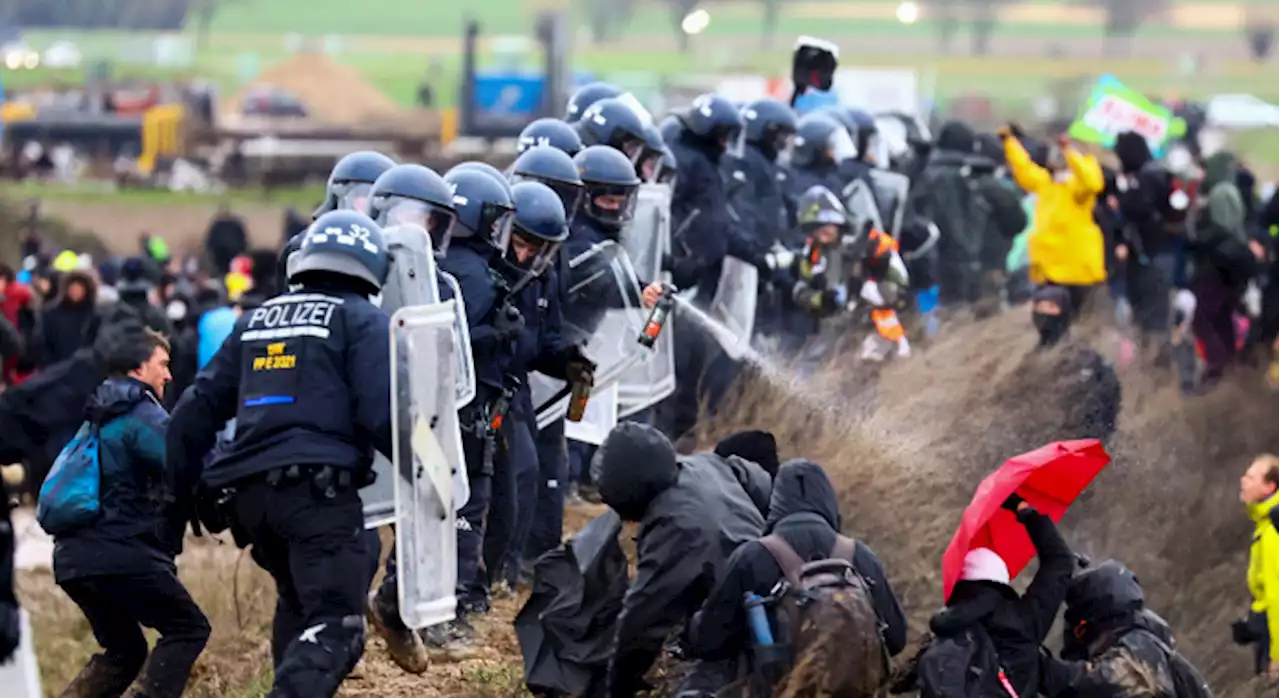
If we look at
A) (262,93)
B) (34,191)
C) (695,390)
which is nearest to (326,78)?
(262,93)

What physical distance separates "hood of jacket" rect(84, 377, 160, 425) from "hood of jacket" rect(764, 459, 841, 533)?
7.97ft

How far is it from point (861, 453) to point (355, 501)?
597 cm

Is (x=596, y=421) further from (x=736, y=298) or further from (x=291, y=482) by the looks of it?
(x=291, y=482)

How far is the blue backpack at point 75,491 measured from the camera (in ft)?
28.5

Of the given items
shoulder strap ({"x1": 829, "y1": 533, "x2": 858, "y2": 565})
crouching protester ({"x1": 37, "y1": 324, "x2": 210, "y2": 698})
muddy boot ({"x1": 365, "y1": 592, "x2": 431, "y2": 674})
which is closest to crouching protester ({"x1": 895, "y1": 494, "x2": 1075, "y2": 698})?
shoulder strap ({"x1": 829, "y1": 533, "x2": 858, "y2": 565})

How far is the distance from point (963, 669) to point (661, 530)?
3.89 ft

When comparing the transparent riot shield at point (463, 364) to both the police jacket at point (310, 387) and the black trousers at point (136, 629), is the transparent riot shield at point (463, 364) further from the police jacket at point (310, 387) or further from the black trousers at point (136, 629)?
the black trousers at point (136, 629)

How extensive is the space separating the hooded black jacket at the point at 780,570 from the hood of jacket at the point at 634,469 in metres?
0.44

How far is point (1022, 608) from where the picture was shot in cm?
825

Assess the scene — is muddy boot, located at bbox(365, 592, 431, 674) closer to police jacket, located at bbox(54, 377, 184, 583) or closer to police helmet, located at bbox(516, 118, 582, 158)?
police jacket, located at bbox(54, 377, 184, 583)

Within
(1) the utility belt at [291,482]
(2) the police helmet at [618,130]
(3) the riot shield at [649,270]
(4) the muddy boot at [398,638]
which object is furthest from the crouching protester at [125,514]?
(2) the police helmet at [618,130]

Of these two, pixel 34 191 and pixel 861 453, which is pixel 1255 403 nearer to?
pixel 861 453

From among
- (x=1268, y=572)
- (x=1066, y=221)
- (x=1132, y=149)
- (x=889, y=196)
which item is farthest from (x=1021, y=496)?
(x=1132, y=149)

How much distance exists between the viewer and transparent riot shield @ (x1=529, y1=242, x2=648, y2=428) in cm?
1105
